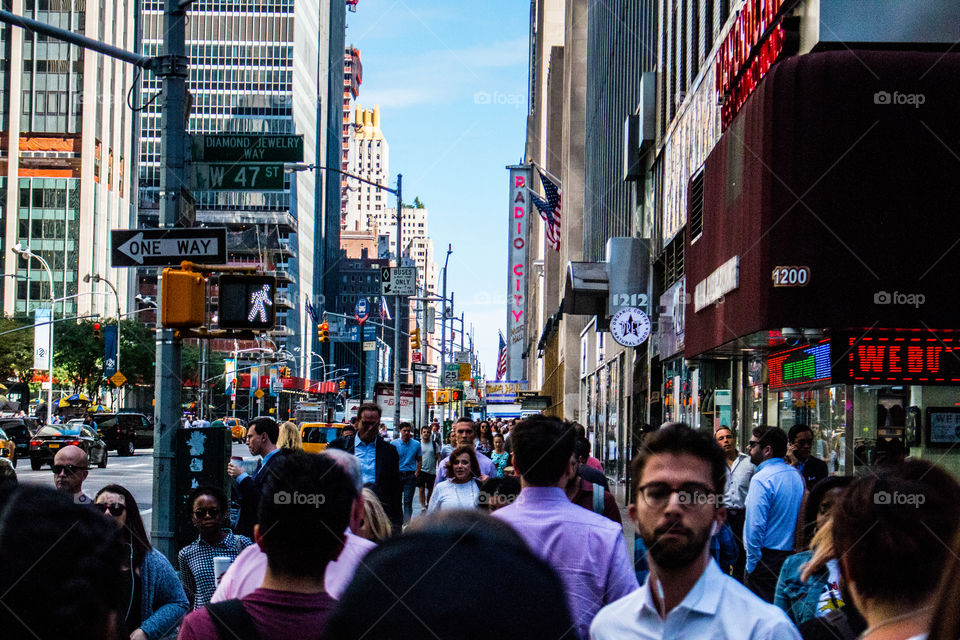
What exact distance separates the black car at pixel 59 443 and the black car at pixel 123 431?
30.4 ft

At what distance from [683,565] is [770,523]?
18.1 ft

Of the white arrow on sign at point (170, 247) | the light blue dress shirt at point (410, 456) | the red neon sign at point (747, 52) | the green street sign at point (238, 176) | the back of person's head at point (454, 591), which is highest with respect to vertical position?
Result: the red neon sign at point (747, 52)

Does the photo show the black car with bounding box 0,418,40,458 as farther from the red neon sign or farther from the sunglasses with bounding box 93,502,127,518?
the sunglasses with bounding box 93,502,127,518

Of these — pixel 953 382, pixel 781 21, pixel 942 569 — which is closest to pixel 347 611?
pixel 942 569

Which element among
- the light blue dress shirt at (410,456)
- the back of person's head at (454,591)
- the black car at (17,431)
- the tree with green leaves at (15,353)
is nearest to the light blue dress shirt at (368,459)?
the light blue dress shirt at (410,456)

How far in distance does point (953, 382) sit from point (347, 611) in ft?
39.1

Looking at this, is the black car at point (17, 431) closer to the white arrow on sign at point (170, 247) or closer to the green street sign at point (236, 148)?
the green street sign at point (236, 148)

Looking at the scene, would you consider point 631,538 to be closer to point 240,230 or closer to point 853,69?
point 853,69

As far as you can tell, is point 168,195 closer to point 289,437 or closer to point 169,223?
point 169,223

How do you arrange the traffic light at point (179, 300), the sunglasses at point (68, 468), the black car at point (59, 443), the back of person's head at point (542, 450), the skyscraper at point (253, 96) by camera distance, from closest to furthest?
the back of person's head at point (542, 450) < the sunglasses at point (68, 468) < the traffic light at point (179, 300) < the black car at point (59, 443) < the skyscraper at point (253, 96)

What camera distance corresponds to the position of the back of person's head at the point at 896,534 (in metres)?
2.66

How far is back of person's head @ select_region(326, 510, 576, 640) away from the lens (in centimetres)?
153

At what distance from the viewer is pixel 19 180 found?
11475 centimetres

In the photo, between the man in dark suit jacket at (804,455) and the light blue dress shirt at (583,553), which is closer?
the light blue dress shirt at (583,553)
